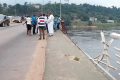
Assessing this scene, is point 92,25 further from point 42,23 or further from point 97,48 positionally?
point 42,23

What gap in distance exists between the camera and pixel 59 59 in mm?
15141

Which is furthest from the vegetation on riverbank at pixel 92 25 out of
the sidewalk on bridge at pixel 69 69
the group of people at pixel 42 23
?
the sidewalk on bridge at pixel 69 69

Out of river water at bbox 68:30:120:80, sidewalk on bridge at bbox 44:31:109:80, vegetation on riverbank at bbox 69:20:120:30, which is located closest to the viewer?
sidewalk on bridge at bbox 44:31:109:80

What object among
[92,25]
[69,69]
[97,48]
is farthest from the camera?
[92,25]

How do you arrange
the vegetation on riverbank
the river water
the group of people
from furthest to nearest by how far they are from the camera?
the vegetation on riverbank
the group of people
the river water

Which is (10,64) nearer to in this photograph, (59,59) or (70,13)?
(59,59)

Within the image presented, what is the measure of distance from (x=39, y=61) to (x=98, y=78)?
301cm

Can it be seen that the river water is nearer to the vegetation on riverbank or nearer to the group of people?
the group of people

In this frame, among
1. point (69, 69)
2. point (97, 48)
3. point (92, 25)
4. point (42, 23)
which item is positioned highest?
point (42, 23)

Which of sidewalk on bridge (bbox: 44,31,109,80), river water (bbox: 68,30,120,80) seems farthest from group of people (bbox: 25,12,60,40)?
sidewalk on bridge (bbox: 44,31,109,80)

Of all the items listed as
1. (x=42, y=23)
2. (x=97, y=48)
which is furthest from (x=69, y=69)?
(x=97, y=48)

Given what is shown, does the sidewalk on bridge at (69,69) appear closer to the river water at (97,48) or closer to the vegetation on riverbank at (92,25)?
the river water at (97,48)

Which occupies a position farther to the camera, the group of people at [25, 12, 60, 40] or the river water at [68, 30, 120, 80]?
the group of people at [25, 12, 60, 40]

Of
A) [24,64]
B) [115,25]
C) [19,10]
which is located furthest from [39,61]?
[19,10]
